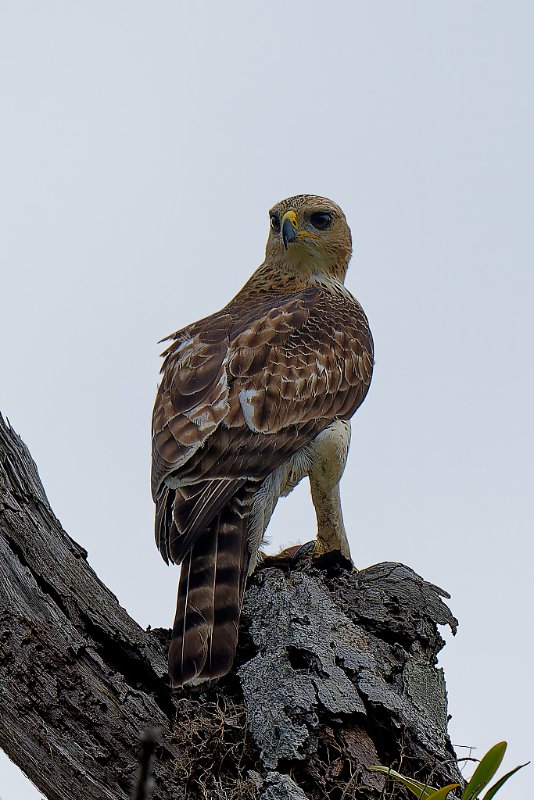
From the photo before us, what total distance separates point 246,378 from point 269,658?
176cm

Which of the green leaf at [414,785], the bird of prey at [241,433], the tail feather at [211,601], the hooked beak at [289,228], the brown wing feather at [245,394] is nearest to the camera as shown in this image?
the green leaf at [414,785]

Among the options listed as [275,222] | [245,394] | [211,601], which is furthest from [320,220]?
[211,601]

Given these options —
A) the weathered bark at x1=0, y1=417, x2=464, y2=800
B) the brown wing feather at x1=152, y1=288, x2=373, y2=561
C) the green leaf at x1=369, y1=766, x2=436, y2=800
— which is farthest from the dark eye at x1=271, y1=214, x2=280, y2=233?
the green leaf at x1=369, y1=766, x2=436, y2=800

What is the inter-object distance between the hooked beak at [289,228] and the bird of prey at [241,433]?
10 millimetres

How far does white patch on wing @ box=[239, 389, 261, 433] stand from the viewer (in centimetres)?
469

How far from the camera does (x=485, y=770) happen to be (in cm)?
294

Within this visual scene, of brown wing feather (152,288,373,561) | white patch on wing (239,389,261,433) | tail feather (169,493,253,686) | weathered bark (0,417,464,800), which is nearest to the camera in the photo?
weathered bark (0,417,464,800)

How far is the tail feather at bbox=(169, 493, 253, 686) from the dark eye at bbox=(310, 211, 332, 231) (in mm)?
3064

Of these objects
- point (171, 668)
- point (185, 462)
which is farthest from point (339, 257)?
point (171, 668)

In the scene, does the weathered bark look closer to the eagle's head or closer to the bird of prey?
the bird of prey

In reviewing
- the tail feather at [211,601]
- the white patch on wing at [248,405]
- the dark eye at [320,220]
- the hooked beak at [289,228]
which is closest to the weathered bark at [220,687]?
the tail feather at [211,601]

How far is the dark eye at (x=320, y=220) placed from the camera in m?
6.87

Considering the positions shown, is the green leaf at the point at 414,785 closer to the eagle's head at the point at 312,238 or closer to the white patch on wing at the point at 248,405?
the white patch on wing at the point at 248,405

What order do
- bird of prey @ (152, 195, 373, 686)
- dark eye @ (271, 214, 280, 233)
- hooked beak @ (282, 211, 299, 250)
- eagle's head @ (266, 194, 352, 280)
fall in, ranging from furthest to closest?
dark eye @ (271, 214, 280, 233)
eagle's head @ (266, 194, 352, 280)
hooked beak @ (282, 211, 299, 250)
bird of prey @ (152, 195, 373, 686)
